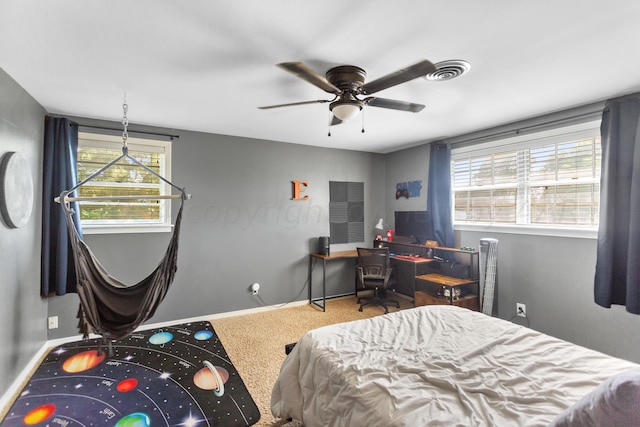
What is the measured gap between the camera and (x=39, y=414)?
2025 millimetres

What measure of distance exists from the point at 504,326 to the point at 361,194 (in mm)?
3217

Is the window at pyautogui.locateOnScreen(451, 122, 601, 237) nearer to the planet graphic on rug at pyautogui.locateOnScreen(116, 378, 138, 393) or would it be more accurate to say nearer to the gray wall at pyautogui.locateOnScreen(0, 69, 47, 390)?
the planet graphic on rug at pyautogui.locateOnScreen(116, 378, 138, 393)

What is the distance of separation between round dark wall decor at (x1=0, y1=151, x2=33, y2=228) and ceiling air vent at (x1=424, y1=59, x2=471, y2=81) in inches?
117

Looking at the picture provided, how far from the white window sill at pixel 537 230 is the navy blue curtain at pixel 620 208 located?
20 cm

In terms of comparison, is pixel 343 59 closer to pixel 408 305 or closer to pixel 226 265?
pixel 226 265

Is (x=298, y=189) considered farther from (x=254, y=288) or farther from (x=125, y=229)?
(x=125, y=229)

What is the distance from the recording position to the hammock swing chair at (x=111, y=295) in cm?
247

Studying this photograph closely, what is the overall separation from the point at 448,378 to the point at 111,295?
2.66m

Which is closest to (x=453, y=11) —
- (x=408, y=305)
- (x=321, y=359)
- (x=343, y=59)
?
(x=343, y=59)

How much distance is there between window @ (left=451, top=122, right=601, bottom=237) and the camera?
2854 millimetres

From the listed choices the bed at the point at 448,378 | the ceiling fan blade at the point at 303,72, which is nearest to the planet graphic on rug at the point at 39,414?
the bed at the point at 448,378

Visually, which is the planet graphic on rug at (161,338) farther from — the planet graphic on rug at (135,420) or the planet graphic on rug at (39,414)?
the planet graphic on rug at (135,420)

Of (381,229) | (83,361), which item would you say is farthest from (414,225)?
(83,361)

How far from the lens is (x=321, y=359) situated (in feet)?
5.26
